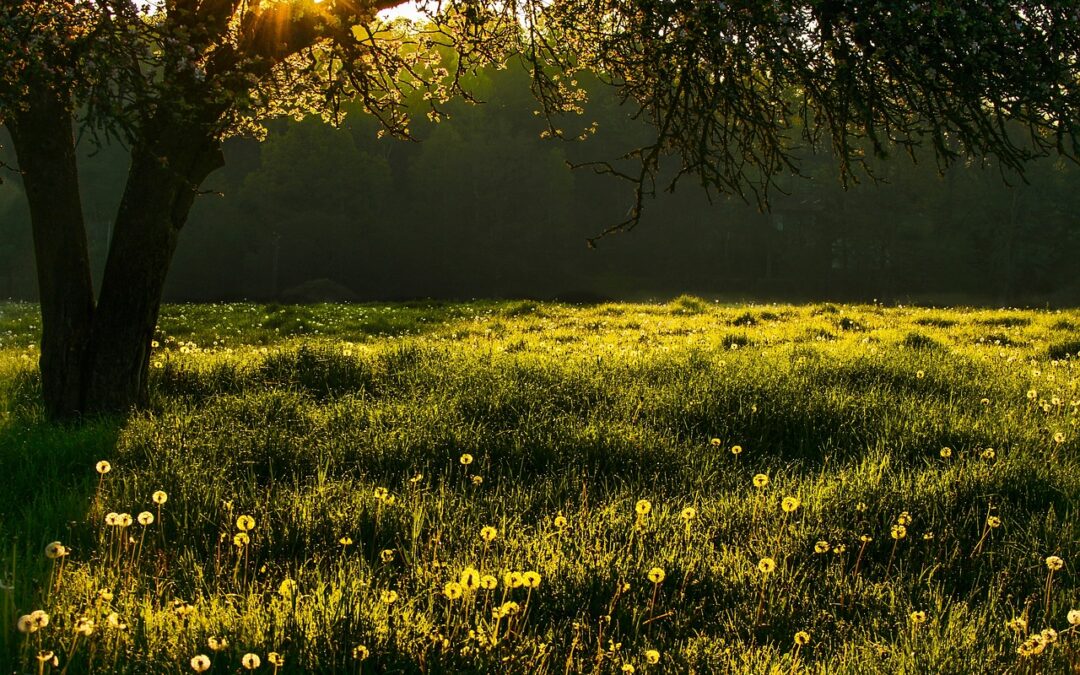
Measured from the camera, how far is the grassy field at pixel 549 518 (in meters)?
3.46

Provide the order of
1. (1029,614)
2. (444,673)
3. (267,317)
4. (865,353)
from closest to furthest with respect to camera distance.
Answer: (444,673) → (1029,614) → (865,353) → (267,317)

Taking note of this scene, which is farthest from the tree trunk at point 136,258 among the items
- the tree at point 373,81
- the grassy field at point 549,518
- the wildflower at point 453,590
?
the wildflower at point 453,590

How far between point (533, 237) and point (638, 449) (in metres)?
67.3

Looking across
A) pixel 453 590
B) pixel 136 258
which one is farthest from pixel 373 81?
pixel 453 590

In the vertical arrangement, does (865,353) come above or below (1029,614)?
above

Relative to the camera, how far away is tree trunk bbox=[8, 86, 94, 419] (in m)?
7.68

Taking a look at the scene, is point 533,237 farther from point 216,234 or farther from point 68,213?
point 68,213

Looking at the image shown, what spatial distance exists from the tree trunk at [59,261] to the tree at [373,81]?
2 centimetres

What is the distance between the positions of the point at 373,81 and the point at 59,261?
3.76 meters

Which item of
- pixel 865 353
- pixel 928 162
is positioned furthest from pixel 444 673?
pixel 928 162

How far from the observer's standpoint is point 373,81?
27.2 ft

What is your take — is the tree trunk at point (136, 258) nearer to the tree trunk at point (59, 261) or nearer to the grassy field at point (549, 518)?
the tree trunk at point (59, 261)

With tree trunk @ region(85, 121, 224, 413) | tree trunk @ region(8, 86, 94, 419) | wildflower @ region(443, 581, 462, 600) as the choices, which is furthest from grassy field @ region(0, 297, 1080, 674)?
tree trunk @ region(8, 86, 94, 419)

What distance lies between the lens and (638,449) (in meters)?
6.66
